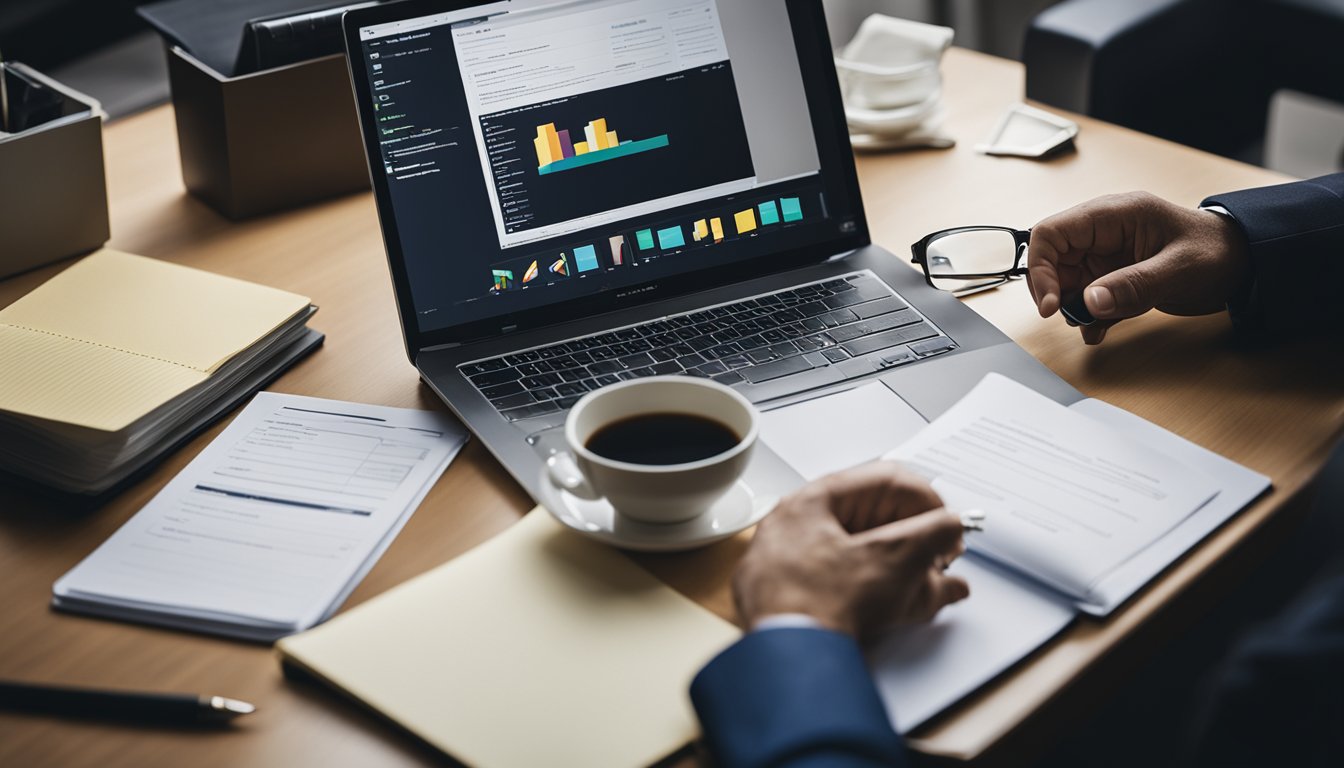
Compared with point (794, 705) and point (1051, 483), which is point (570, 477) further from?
point (1051, 483)

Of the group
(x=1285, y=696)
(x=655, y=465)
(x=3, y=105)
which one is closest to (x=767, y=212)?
(x=655, y=465)

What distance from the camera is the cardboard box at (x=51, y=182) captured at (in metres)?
1.16

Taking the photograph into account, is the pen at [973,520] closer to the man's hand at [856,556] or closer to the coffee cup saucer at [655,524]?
the man's hand at [856,556]

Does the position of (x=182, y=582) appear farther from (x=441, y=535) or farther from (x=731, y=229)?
(x=731, y=229)

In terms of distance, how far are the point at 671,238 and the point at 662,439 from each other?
327 millimetres

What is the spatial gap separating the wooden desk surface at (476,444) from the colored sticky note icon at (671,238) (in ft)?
0.81

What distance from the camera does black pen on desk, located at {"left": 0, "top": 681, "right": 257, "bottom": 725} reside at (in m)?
0.70

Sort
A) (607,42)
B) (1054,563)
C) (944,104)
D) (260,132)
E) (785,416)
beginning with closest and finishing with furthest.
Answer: (1054,563), (785,416), (607,42), (260,132), (944,104)

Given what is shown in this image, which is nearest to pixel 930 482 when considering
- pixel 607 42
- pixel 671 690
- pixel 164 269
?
pixel 671 690

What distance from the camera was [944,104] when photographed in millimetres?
1500

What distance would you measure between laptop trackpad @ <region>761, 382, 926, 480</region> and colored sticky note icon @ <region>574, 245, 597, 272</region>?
24 cm

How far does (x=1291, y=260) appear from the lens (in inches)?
40.2

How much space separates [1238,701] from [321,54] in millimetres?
1115

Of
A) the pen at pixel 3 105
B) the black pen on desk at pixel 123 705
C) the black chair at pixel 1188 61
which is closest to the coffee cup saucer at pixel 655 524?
the black pen on desk at pixel 123 705
